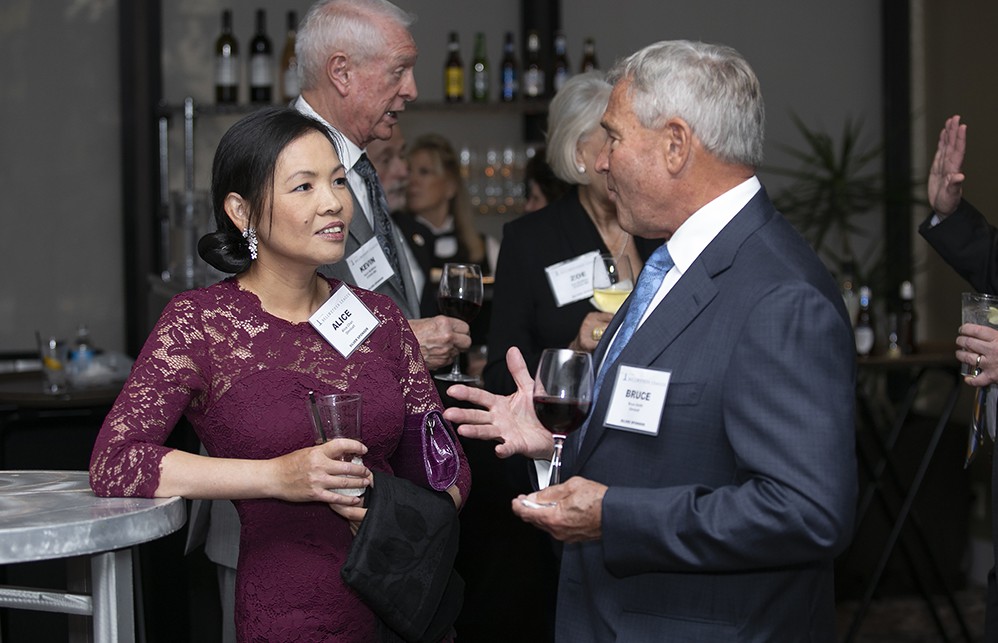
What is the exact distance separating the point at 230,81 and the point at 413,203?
1074 millimetres

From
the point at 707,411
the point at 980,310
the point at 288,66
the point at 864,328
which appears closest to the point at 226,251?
the point at 707,411

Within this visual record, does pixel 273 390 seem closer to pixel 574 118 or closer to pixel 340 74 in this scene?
pixel 340 74

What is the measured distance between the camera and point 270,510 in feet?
6.65

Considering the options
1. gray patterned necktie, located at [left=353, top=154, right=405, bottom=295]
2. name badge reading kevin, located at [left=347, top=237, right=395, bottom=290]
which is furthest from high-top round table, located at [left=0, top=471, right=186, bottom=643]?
gray patterned necktie, located at [left=353, top=154, right=405, bottom=295]

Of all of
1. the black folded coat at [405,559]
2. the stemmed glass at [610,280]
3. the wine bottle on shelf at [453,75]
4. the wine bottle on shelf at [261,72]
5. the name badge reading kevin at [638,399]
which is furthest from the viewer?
the wine bottle on shelf at [453,75]

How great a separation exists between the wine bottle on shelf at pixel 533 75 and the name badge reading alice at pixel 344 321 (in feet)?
12.7

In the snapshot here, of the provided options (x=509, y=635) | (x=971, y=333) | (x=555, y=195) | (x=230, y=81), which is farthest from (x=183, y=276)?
(x=971, y=333)

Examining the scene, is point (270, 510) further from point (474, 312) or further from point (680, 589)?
point (474, 312)

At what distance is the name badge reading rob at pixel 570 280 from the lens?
2881 millimetres

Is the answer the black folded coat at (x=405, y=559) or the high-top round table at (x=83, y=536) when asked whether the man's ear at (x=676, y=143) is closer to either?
the black folded coat at (x=405, y=559)

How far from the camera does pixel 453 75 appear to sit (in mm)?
5984

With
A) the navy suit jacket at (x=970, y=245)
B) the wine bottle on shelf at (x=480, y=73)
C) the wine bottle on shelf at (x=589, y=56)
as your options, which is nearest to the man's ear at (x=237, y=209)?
the navy suit jacket at (x=970, y=245)

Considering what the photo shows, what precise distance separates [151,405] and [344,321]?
0.40 m

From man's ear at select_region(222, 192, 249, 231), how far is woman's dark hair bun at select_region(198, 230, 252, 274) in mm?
28
